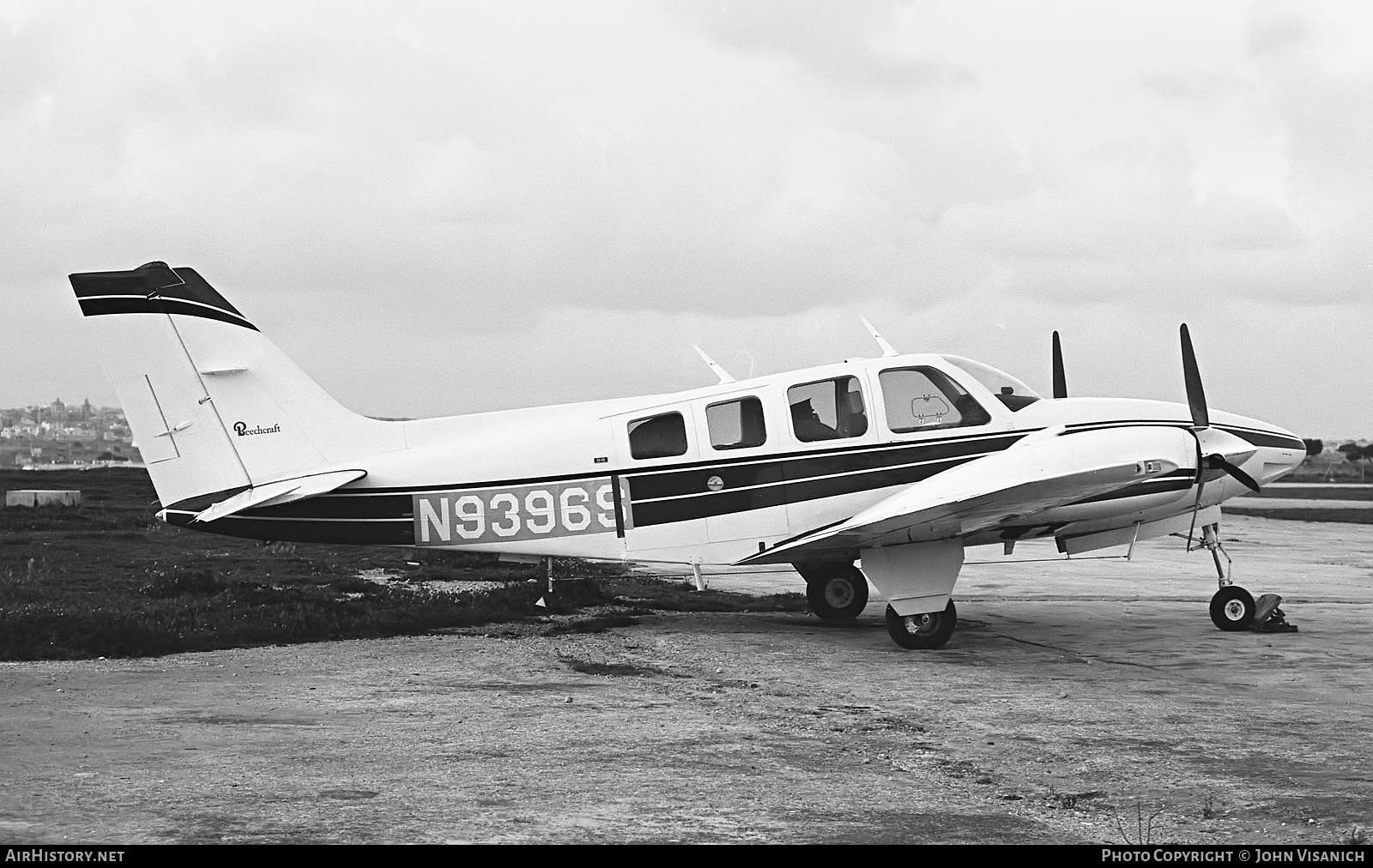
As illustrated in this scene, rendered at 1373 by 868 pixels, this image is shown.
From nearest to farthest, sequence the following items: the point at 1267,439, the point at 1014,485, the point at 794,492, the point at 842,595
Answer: the point at 1014,485 < the point at 794,492 < the point at 1267,439 < the point at 842,595

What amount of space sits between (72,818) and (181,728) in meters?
2.35

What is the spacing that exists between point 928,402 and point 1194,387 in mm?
2636

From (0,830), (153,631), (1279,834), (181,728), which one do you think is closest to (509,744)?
(181,728)

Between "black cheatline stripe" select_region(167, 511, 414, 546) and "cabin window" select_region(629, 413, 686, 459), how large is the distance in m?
2.42

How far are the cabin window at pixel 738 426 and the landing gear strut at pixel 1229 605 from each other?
4.74 metres

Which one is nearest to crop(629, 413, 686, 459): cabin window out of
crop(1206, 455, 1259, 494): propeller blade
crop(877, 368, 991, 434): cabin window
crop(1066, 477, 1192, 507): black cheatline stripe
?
crop(877, 368, 991, 434): cabin window

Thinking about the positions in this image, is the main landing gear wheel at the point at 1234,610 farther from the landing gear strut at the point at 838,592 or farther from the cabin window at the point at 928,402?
the landing gear strut at the point at 838,592

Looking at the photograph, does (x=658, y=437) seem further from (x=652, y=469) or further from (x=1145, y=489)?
(x=1145, y=489)

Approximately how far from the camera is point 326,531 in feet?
43.4

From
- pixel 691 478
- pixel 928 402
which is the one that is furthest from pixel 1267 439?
pixel 691 478

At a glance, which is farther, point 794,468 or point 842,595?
point 842,595

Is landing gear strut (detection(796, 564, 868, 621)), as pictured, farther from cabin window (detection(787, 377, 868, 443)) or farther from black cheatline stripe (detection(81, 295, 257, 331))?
black cheatline stripe (detection(81, 295, 257, 331))

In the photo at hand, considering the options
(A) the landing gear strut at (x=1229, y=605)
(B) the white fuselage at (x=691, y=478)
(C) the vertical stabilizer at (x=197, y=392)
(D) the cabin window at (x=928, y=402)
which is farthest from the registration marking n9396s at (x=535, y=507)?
(A) the landing gear strut at (x=1229, y=605)

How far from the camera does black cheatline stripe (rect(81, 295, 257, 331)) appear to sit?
515 inches
